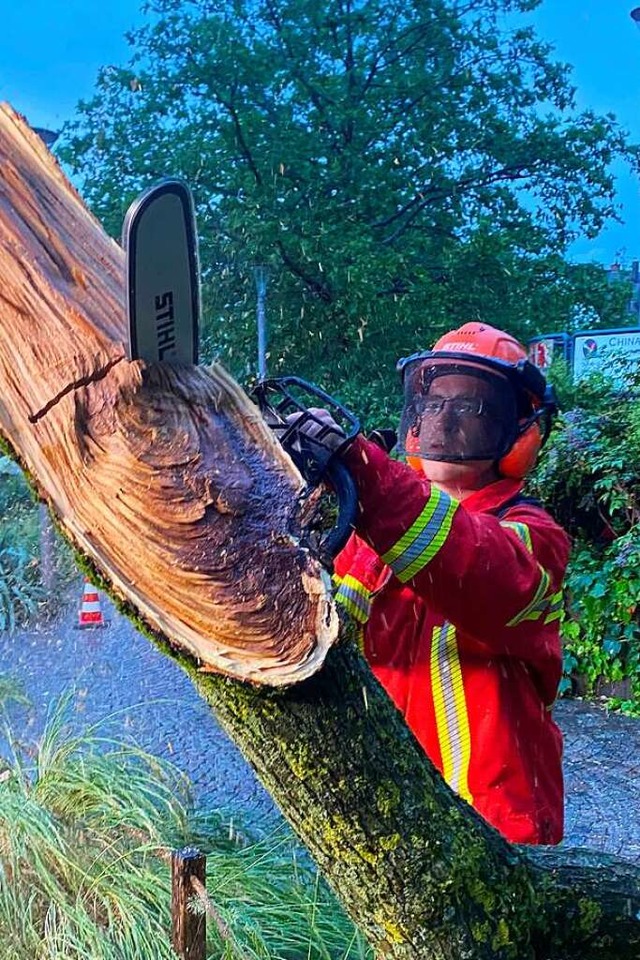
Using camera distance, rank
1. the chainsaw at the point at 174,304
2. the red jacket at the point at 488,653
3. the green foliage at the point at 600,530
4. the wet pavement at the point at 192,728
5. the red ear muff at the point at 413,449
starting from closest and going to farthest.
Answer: the chainsaw at the point at 174,304
the red jacket at the point at 488,653
the red ear muff at the point at 413,449
the wet pavement at the point at 192,728
the green foliage at the point at 600,530

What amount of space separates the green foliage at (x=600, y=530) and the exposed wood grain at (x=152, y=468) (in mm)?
4203

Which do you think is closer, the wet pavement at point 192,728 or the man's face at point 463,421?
the man's face at point 463,421

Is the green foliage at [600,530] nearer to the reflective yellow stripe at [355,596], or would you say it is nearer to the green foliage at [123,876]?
the green foliage at [123,876]

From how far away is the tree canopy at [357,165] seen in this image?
716cm

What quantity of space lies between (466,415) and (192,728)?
3.68 m

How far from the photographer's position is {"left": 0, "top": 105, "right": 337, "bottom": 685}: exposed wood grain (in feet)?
2.80

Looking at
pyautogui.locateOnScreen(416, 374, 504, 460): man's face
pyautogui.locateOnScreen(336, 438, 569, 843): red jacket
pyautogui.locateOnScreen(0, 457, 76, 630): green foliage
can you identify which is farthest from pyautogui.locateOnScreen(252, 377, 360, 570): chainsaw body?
pyautogui.locateOnScreen(0, 457, 76, 630): green foliage

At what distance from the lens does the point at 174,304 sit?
0.89m

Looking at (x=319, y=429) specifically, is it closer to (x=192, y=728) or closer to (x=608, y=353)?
(x=192, y=728)

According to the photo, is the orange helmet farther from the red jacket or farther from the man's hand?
the man's hand

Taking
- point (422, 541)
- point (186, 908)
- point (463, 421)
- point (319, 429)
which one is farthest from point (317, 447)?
point (186, 908)

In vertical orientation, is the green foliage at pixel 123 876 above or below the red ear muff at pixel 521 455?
below

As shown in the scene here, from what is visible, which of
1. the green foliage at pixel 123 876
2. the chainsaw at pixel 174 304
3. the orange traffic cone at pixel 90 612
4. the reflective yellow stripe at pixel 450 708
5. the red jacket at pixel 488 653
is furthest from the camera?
Result: the orange traffic cone at pixel 90 612

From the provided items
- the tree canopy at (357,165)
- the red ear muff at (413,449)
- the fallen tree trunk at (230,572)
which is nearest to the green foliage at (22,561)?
the tree canopy at (357,165)
